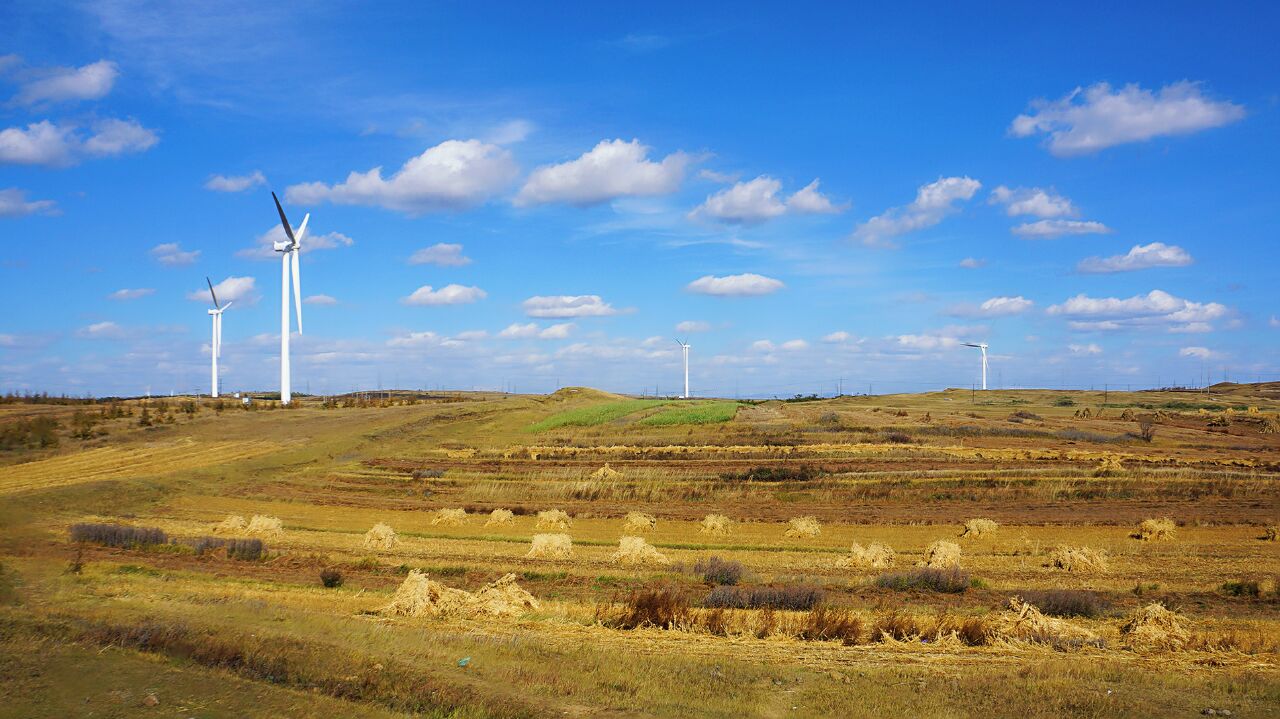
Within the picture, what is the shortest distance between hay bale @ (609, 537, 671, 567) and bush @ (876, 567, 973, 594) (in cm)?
741

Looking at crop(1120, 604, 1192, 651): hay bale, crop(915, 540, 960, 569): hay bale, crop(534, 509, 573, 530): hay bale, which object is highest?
crop(1120, 604, 1192, 651): hay bale

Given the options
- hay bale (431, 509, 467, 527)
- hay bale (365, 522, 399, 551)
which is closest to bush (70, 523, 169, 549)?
hay bale (365, 522, 399, 551)

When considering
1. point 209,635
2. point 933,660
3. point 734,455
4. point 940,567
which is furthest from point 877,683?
point 734,455

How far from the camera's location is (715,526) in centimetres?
3584

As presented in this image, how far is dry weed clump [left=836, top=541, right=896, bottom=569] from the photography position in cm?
2734

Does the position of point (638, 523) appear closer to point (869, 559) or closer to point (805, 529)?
point (805, 529)

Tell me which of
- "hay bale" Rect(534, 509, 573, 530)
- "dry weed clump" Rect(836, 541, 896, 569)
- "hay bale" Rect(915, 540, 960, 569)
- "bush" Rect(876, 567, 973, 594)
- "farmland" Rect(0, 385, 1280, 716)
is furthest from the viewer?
"hay bale" Rect(534, 509, 573, 530)

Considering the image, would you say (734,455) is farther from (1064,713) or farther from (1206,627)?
(1064,713)

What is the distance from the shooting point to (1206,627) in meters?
17.9

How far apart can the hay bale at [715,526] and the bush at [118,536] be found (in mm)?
20254

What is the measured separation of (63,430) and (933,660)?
6112 centimetres

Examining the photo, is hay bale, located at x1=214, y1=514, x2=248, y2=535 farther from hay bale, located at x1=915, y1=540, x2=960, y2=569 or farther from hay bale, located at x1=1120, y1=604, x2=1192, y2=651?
hay bale, located at x1=1120, y1=604, x2=1192, y2=651

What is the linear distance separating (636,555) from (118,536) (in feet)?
57.7

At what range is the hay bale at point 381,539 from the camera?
101 ft
